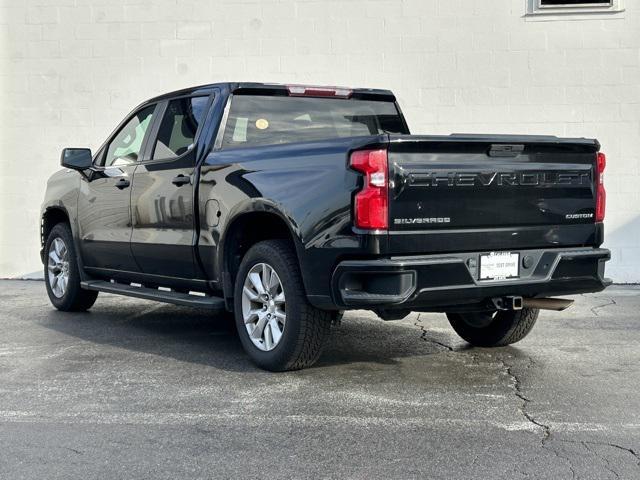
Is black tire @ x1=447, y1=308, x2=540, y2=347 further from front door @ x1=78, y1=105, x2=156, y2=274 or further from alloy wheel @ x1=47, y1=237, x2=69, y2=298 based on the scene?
alloy wheel @ x1=47, y1=237, x2=69, y2=298

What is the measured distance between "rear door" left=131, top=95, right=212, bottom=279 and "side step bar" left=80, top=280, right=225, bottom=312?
15 cm

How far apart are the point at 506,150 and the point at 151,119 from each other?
128 inches

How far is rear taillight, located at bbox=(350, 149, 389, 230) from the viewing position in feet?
18.0

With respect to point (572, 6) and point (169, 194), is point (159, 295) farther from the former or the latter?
Answer: point (572, 6)

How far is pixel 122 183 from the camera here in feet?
26.1

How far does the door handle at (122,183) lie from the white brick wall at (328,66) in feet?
15.3

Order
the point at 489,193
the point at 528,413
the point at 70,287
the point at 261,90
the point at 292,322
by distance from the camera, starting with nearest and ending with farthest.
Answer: the point at 528,413 < the point at 489,193 < the point at 292,322 < the point at 261,90 < the point at 70,287

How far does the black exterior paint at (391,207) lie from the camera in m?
5.57

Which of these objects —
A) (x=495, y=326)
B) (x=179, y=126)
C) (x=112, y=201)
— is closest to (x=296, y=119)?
(x=179, y=126)

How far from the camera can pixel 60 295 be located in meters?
9.20

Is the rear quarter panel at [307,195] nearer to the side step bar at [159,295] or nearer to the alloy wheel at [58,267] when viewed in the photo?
the side step bar at [159,295]

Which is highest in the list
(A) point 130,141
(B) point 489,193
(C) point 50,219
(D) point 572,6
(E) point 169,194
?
(D) point 572,6

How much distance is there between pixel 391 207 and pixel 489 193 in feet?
2.27

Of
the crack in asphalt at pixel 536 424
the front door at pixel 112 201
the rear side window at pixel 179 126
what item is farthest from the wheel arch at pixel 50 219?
the crack in asphalt at pixel 536 424
